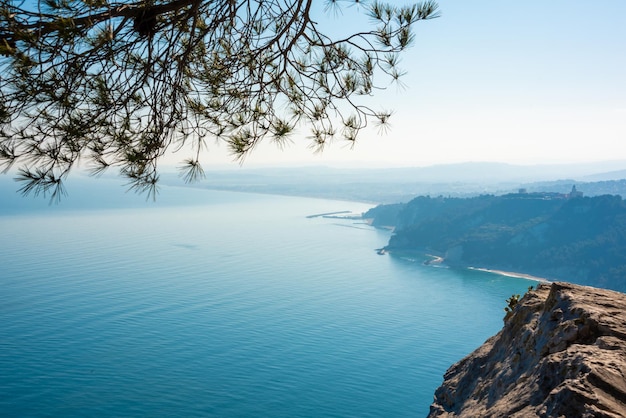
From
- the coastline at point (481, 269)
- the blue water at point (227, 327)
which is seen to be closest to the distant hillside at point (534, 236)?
the coastline at point (481, 269)

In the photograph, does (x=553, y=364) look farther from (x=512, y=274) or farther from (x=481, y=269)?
(x=481, y=269)

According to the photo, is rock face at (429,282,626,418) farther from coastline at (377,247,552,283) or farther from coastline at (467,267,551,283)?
coastline at (467,267,551,283)

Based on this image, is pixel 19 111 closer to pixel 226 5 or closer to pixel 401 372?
pixel 226 5

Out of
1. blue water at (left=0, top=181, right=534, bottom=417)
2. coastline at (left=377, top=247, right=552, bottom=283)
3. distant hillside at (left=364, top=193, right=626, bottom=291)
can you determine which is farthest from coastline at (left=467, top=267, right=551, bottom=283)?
blue water at (left=0, top=181, right=534, bottom=417)

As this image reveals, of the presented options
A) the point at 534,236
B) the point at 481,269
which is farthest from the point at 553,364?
the point at 534,236

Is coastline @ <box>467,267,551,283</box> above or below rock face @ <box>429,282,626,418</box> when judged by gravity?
below

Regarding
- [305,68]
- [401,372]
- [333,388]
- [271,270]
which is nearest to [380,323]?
[401,372]
